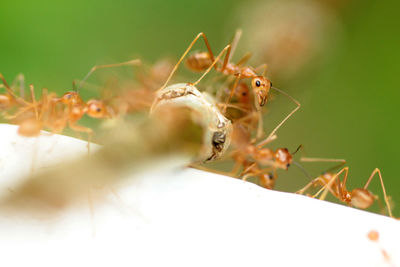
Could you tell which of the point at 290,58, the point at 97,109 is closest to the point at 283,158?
the point at 97,109

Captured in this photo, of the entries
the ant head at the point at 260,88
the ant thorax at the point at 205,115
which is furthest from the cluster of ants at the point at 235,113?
the ant thorax at the point at 205,115

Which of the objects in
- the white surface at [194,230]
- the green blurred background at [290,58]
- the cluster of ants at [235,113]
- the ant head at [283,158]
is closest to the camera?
the white surface at [194,230]

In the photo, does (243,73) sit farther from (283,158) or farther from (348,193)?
(348,193)

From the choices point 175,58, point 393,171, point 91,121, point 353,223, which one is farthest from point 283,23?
point 353,223

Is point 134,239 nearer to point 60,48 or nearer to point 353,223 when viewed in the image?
point 353,223

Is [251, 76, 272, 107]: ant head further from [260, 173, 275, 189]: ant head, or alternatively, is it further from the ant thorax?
the ant thorax

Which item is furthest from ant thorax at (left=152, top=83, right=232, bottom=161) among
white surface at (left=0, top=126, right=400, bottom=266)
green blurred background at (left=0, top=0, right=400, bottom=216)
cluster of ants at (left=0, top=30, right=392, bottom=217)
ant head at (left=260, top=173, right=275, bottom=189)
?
green blurred background at (left=0, top=0, right=400, bottom=216)

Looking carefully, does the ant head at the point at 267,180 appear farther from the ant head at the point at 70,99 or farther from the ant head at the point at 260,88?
the ant head at the point at 70,99
